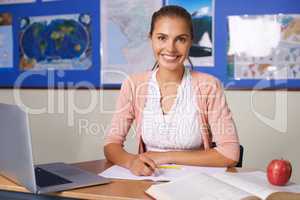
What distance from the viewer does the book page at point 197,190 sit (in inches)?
39.0

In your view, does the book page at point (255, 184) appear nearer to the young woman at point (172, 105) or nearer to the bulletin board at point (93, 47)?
the young woman at point (172, 105)

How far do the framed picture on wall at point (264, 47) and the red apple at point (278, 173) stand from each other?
1.22 meters

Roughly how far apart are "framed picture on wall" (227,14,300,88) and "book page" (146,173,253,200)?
4.45 ft

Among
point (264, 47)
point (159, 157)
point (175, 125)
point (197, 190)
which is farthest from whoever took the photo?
point (264, 47)

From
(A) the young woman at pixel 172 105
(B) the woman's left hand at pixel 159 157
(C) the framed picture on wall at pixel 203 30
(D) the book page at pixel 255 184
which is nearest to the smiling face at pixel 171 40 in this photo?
(A) the young woman at pixel 172 105

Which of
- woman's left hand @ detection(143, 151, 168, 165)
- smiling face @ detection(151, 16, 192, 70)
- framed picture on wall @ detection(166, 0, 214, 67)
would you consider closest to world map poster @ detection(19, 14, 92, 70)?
framed picture on wall @ detection(166, 0, 214, 67)

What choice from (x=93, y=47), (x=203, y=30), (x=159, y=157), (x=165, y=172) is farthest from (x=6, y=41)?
(x=165, y=172)

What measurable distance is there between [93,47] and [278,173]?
179 centimetres

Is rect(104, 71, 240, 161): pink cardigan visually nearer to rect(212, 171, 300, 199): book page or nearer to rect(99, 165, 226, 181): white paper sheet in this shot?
rect(99, 165, 226, 181): white paper sheet

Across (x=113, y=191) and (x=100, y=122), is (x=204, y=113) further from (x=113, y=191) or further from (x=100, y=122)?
(x=100, y=122)

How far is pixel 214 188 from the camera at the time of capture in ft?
3.43

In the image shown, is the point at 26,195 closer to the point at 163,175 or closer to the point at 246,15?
the point at 163,175

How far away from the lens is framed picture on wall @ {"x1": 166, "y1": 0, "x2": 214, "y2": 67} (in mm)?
2430

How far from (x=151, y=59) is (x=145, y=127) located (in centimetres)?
94
